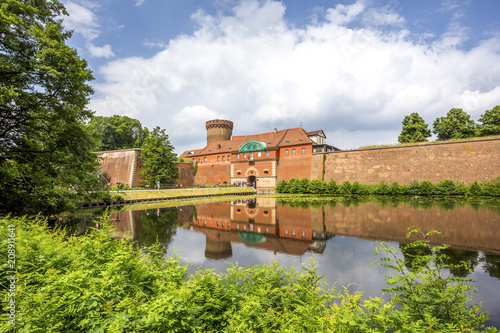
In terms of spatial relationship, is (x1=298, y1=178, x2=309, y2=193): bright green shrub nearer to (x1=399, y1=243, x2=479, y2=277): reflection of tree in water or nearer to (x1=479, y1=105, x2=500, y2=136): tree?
(x1=399, y1=243, x2=479, y2=277): reflection of tree in water

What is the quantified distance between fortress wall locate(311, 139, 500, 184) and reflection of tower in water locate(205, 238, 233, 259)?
32.4 meters

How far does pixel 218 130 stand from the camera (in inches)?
2421

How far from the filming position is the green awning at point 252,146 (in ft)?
153

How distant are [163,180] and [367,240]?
3422 centimetres

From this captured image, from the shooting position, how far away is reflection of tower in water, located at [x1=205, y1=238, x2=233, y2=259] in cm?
837

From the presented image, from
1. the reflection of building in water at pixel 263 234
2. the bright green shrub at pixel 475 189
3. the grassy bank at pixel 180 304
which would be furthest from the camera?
the bright green shrub at pixel 475 189

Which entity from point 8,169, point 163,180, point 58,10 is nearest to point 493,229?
point 8,169

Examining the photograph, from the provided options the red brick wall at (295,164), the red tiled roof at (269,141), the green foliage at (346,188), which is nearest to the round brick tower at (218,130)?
the red tiled roof at (269,141)

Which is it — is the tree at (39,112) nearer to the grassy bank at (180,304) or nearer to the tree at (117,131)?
the grassy bank at (180,304)

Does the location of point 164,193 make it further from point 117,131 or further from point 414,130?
point 414,130

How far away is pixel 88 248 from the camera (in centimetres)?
455

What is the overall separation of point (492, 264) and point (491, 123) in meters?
51.0

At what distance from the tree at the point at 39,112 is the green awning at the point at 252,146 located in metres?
36.2

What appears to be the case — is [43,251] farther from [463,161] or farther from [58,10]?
[463,161]
